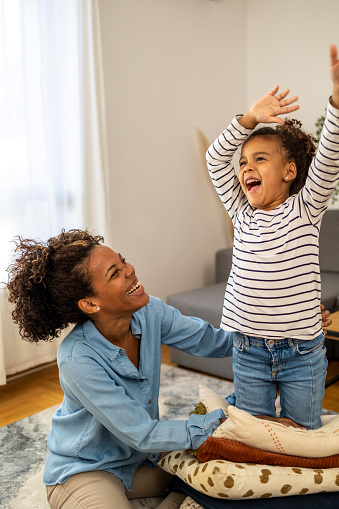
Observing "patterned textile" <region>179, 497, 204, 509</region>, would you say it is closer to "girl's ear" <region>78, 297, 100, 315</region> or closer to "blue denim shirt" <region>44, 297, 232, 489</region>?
"blue denim shirt" <region>44, 297, 232, 489</region>

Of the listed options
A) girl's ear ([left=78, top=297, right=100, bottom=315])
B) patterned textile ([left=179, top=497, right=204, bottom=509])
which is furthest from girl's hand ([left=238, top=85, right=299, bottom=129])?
patterned textile ([left=179, top=497, right=204, bottom=509])

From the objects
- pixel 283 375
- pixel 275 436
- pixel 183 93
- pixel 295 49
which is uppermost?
pixel 295 49

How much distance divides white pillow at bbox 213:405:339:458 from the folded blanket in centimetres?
1

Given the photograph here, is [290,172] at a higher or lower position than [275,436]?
higher

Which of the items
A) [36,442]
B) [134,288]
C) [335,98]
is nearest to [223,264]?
[36,442]

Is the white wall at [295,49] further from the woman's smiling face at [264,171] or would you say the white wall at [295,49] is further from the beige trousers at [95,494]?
the beige trousers at [95,494]

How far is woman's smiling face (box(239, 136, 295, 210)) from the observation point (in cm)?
133

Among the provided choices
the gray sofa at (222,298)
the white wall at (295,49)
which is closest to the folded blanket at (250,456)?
the gray sofa at (222,298)

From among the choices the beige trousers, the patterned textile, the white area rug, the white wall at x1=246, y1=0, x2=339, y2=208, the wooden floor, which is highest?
the white wall at x1=246, y1=0, x2=339, y2=208

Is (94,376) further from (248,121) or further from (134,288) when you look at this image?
(248,121)

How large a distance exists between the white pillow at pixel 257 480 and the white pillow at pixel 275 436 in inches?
1.8

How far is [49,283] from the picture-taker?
54.7 inches

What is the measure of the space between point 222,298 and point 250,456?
64.1 inches

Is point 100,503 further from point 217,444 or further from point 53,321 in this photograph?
point 53,321
